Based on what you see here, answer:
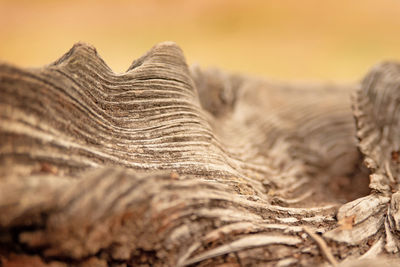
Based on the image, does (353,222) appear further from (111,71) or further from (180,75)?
(111,71)

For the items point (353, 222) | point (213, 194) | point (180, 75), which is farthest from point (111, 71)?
point (353, 222)

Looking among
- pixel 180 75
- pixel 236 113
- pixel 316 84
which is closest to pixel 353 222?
pixel 180 75

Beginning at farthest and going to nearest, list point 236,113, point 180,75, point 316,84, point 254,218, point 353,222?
point 316,84, point 236,113, point 180,75, point 353,222, point 254,218

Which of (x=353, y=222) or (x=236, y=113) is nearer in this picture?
(x=353, y=222)

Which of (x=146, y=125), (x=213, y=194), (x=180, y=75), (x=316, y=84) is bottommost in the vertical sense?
(x=213, y=194)

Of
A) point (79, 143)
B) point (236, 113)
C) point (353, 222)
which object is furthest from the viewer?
point (236, 113)

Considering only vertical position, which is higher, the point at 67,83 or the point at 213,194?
the point at 67,83
